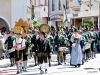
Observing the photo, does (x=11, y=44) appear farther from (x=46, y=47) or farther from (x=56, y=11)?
(x=56, y=11)

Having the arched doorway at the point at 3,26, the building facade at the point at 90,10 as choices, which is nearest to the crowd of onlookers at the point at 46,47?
the arched doorway at the point at 3,26

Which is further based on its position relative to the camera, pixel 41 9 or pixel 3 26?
pixel 41 9

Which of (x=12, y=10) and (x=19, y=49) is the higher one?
(x=12, y=10)

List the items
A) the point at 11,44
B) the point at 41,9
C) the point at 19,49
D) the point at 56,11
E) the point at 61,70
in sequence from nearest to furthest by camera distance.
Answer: the point at 19,49 → the point at 61,70 → the point at 11,44 → the point at 41,9 → the point at 56,11

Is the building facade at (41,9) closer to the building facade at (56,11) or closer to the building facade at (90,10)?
the building facade at (56,11)

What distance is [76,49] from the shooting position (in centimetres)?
2050

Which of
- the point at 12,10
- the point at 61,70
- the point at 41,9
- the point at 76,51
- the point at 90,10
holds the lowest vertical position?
the point at 61,70

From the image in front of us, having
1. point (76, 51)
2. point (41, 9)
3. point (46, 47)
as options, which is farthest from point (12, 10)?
point (46, 47)

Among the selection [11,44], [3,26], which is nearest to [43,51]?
[11,44]

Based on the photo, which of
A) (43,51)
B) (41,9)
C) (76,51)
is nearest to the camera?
(43,51)

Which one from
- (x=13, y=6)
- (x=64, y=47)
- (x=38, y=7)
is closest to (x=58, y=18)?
(x=38, y=7)

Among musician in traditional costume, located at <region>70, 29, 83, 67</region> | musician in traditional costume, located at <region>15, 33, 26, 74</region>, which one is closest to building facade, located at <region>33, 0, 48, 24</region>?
musician in traditional costume, located at <region>70, 29, 83, 67</region>

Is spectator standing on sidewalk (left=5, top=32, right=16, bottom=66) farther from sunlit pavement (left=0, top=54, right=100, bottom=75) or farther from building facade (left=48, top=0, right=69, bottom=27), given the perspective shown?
building facade (left=48, top=0, right=69, bottom=27)

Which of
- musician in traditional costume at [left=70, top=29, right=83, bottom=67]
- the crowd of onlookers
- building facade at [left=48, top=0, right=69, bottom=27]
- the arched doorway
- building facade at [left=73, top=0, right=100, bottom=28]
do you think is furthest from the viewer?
building facade at [left=48, top=0, right=69, bottom=27]
